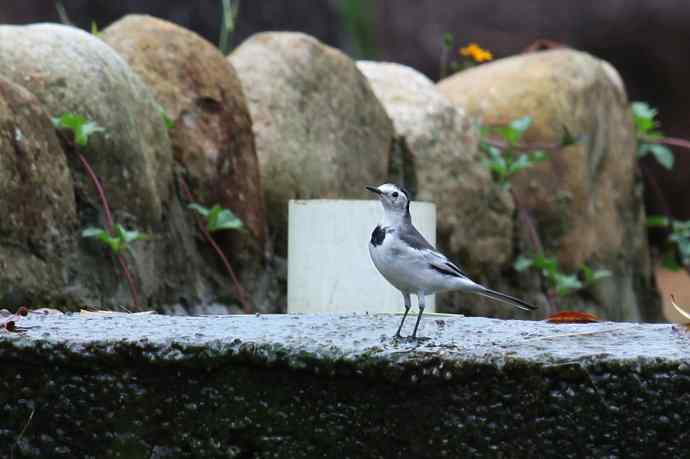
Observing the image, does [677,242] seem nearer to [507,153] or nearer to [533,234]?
[533,234]

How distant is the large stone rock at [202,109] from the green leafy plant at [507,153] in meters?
1.42

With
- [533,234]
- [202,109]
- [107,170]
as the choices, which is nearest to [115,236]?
[107,170]

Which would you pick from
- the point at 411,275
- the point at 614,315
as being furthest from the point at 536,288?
the point at 411,275

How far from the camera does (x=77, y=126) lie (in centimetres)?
303

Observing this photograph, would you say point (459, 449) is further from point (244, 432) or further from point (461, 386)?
point (244, 432)

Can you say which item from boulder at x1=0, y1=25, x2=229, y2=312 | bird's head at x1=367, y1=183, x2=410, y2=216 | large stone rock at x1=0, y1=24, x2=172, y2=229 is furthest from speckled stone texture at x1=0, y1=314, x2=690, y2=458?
large stone rock at x1=0, y1=24, x2=172, y2=229

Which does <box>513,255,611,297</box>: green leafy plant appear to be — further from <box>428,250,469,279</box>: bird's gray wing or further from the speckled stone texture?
the speckled stone texture

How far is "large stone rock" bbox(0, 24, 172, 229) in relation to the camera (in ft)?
10.3

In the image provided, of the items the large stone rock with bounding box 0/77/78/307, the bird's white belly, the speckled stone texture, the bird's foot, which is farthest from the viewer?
the large stone rock with bounding box 0/77/78/307

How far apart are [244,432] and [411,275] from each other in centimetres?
52

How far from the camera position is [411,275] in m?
2.07

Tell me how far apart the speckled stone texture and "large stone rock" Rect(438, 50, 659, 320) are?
11.2 ft

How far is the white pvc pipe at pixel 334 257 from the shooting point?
7.84 feet

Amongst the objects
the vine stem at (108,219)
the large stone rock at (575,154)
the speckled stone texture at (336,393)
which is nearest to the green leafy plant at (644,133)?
the large stone rock at (575,154)
